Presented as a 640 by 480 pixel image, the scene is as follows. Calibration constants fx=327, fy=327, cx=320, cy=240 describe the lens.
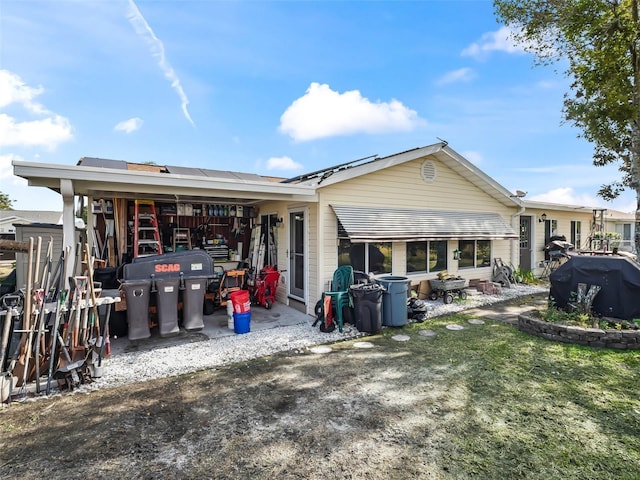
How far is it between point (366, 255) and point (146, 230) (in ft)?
16.9

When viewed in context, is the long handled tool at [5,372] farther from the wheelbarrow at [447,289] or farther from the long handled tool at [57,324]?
the wheelbarrow at [447,289]

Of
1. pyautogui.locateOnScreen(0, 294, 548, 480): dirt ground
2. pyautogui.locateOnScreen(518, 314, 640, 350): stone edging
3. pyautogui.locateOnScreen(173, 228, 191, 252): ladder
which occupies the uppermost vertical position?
pyautogui.locateOnScreen(173, 228, 191, 252): ladder

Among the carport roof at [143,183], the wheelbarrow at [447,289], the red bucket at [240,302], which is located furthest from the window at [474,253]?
the red bucket at [240,302]

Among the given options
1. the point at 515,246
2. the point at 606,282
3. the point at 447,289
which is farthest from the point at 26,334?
the point at 515,246

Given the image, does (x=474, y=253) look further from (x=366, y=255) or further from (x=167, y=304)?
(x=167, y=304)

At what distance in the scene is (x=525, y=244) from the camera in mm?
12102

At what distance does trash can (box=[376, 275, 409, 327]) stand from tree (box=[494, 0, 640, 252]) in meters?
7.34

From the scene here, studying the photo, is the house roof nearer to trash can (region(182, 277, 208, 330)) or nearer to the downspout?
the downspout

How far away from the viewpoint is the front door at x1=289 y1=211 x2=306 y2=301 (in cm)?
731

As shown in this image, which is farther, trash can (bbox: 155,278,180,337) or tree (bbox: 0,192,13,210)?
tree (bbox: 0,192,13,210)

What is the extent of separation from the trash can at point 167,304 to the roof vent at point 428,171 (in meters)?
6.37

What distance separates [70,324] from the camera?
3.90m

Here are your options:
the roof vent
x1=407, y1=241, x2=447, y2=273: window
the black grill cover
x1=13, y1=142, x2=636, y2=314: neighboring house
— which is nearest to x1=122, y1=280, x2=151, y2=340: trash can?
x1=13, y1=142, x2=636, y2=314: neighboring house

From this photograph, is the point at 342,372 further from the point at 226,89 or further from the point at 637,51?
the point at 637,51
